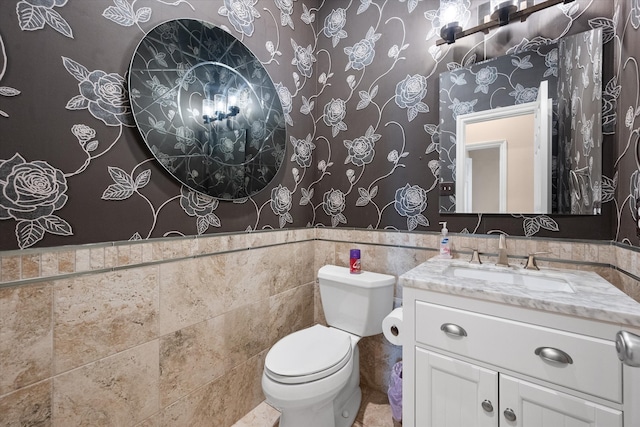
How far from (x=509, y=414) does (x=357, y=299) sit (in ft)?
2.56

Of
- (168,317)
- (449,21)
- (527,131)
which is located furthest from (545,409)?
(449,21)

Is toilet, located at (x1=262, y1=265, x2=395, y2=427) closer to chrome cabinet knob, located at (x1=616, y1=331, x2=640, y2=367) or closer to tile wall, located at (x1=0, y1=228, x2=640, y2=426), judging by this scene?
tile wall, located at (x1=0, y1=228, x2=640, y2=426)

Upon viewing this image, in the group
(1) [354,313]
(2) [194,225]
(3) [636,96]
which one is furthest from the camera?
(1) [354,313]

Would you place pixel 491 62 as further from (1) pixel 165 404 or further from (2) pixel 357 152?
(1) pixel 165 404

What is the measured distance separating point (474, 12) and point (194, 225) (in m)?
1.75

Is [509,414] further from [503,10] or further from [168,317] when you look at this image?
[503,10]

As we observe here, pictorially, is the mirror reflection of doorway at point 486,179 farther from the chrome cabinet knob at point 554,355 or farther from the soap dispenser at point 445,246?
the chrome cabinet knob at point 554,355

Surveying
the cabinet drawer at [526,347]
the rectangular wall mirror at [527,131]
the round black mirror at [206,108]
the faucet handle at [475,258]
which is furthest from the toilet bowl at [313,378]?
the rectangular wall mirror at [527,131]

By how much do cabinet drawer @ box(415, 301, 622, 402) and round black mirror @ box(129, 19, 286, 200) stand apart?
108 centimetres

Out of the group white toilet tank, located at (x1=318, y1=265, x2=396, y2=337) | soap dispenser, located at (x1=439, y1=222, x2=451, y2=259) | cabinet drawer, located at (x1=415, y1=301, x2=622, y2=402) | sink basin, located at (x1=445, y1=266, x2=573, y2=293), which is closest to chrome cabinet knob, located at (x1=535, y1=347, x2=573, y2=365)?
cabinet drawer, located at (x1=415, y1=301, x2=622, y2=402)

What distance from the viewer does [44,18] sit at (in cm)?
88

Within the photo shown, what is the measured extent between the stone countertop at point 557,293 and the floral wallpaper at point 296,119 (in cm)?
20

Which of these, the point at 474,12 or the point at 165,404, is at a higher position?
the point at 474,12

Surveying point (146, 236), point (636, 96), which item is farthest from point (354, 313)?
point (636, 96)
